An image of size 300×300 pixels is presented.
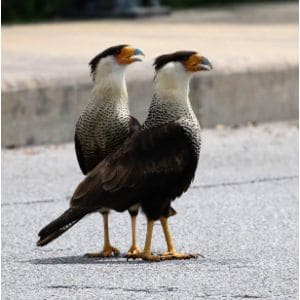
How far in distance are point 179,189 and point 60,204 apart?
180cm

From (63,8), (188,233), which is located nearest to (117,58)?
(188,233)

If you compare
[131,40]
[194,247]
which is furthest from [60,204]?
[131,40]

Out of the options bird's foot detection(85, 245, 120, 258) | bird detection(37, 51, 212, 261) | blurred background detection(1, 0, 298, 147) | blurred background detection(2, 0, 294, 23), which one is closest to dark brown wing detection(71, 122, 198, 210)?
bird detection(37, 51, 212, 261)

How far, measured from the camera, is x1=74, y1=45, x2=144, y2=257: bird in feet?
19.3

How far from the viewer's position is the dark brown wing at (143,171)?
226 inches

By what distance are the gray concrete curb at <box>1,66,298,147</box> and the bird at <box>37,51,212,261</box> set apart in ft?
11.1

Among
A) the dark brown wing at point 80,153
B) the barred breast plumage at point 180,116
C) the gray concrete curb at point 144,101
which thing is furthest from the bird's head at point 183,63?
the gray concrete curb at point 144,101

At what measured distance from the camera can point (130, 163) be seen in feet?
18.9

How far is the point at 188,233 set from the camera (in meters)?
6.73

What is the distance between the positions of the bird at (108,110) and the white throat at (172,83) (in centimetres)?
18

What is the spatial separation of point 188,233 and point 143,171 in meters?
1.03

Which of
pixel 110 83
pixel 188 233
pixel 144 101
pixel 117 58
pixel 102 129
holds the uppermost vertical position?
pixel 117 58

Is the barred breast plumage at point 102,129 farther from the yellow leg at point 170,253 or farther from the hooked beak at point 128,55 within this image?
the yellow leg at point 170,253

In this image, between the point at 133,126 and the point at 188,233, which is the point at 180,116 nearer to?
the point at 133,126
